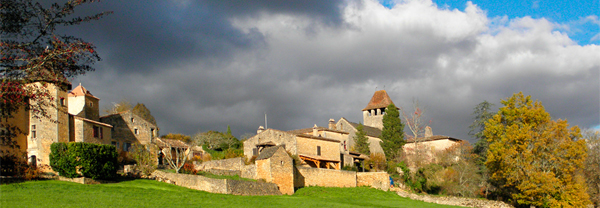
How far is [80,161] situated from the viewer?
2741cm

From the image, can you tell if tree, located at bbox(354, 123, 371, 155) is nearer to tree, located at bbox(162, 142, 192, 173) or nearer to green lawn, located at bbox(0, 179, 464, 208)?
tree, located at bbox(162, 142, 192, 173)

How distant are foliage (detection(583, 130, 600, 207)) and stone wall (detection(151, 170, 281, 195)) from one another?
94.2 ft

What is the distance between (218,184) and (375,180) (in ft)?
57.1

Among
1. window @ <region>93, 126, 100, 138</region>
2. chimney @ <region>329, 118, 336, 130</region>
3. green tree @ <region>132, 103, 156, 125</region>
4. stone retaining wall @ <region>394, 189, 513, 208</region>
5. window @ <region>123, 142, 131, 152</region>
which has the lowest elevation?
stone retaining wall @ <region>394, 189, 513, 208</region>

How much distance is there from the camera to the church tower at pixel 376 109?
8194cm

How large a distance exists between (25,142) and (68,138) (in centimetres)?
312

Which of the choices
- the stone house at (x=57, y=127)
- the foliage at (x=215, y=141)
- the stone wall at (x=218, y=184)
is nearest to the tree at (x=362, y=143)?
Result: the foliage at (x=215, y=141)

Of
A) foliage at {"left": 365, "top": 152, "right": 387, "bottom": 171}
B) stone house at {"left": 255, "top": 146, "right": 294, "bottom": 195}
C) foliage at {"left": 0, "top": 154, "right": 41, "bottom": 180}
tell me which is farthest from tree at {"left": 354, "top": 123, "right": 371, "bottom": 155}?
foliage at {"left": 0, "top": 154, "right": 41, "bottom": 180}

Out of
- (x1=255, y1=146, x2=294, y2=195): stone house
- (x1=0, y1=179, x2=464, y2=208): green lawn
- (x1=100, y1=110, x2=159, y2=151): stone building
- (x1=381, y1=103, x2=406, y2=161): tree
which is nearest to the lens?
(x1=0, y1=179, x2=464, y2=208): green lawn

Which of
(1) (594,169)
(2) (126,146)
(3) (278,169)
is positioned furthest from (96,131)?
(1) (594,169)

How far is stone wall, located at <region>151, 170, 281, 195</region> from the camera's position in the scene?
2970 cm

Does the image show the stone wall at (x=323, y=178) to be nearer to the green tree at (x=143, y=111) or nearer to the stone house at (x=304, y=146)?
the stone house at (x=304, y=146)

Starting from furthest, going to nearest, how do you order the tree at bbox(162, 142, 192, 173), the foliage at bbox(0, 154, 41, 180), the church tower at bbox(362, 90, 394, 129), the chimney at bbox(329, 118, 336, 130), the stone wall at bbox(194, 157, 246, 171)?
the church tower at bbox(362, 90, 394, 129)
the chimney at bbox(329, 118, 336, 130)
the stone wall at bbox(194, 157, 246, 171)
the tree at bbox(162, 142, 192, 173)
the foliage at bbox(0, 154, 41, 180)

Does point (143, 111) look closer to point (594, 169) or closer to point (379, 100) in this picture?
point (379, 100)
